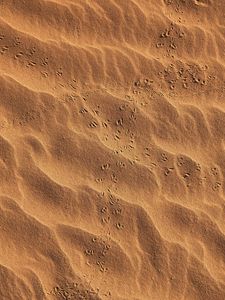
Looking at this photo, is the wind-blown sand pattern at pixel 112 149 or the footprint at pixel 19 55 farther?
the footprint at pixel 19 55

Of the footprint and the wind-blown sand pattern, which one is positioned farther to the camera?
the footprint

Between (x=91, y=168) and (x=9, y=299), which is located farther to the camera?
(x=91, y=168)

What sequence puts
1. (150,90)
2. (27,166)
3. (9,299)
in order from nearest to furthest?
(9,299) → (27,166) → (150,90)

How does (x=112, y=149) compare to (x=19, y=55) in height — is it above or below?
below

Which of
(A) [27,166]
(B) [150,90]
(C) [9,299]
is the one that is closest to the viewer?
(C) [9,299]

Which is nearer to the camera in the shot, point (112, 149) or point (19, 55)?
point (112, 149)

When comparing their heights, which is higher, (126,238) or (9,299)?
(126,238)

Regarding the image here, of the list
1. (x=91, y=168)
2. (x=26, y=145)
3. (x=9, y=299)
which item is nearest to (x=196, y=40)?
(x=91, y=168)

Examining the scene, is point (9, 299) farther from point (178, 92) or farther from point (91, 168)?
point (178, 92)
